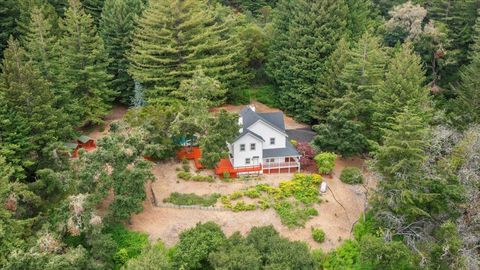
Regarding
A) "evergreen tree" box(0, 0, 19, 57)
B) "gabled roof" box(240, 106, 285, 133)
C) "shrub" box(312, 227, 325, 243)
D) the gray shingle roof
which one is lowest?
"shrub" box(312, 227, 325, 243)

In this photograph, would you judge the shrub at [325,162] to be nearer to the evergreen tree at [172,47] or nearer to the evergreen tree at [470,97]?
the evergreen tree at [470,97]

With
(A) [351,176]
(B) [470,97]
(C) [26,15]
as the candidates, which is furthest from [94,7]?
(B) [470,97]

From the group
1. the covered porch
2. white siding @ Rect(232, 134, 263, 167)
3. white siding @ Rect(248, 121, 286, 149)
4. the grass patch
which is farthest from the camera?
the covered porch

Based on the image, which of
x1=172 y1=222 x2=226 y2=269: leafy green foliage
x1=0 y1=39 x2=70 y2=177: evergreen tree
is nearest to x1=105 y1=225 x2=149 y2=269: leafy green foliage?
x1=172 y1=222 x2=226 y2=269: leafy green foliage

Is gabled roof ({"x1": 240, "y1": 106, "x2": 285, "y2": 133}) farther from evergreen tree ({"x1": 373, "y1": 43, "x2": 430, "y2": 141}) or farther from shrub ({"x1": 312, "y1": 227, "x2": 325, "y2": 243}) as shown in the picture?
shrub ({"x1": 312, "y1": 227, "x2": 325, "y2": 243})

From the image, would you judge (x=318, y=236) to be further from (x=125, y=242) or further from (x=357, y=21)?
(x=357, y=21)

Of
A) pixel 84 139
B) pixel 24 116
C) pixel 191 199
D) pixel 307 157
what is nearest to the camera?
pixel 24 116

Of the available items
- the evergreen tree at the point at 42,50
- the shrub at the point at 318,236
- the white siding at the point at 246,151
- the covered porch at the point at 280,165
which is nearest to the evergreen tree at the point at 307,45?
the covered porch at the point at 280,165
